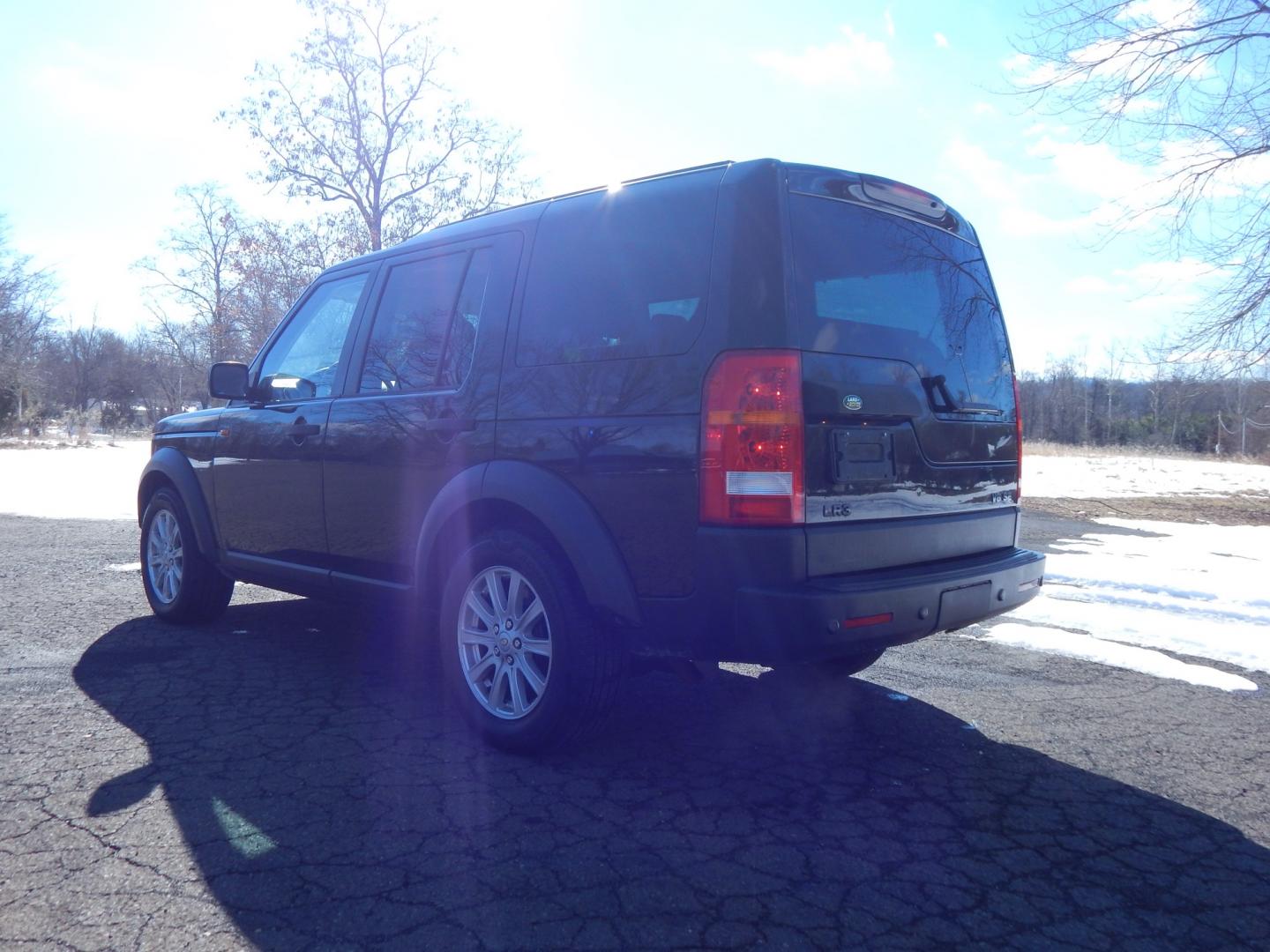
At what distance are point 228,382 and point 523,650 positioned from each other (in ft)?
8.93

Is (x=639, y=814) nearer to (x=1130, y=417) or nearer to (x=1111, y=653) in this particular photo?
(x=1111, y=653)

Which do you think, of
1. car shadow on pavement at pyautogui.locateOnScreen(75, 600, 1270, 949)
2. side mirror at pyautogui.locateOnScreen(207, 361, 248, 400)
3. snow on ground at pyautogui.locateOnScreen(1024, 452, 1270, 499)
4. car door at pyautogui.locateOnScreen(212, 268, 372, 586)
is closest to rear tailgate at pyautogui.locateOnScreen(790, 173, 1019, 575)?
car shadow on pavement at pyautogui.locateOnScreen(75, 600, 1270, 949)

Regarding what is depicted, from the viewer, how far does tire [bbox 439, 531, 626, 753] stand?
11.2 ft

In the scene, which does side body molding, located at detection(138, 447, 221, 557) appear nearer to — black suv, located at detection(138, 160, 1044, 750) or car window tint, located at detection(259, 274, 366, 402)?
car window tint, located at detection(259, 274, 366, 402)

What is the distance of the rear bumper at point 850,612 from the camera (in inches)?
117

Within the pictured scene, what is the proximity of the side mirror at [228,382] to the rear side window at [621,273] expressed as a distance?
2.28 metres

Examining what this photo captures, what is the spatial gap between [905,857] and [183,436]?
4871 millimetres

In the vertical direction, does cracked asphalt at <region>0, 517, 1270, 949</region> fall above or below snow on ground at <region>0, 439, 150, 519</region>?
below

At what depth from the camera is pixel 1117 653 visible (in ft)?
18.3

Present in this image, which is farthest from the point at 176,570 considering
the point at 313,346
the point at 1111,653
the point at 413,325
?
the point at 1111,653

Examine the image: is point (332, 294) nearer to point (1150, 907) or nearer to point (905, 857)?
point (905, 857)

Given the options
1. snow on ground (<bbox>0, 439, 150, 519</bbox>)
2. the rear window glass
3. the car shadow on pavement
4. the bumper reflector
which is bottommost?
the car shadow on pavement

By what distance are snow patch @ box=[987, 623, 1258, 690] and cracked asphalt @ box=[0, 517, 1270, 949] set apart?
193 mm

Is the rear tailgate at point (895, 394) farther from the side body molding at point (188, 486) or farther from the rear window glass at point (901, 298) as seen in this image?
the side body molding at point (188, 486)
